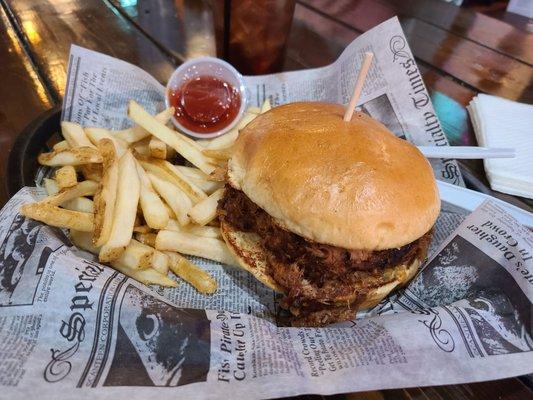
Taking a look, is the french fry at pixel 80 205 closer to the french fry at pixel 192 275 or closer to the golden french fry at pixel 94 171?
the golden french fry at pixel 94 171

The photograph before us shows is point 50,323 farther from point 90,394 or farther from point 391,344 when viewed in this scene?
point 391,344

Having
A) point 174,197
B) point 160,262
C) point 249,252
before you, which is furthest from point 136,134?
point 249,252

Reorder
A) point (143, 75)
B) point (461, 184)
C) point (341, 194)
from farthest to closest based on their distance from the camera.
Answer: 1. point (143, 75)
2. point (461, 184)
3. point (341, 194)

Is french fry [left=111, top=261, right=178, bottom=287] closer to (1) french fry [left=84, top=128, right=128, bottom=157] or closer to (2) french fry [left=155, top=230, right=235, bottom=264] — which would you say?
(2) french fry [left=155, top=230, right=235, bottom=264]

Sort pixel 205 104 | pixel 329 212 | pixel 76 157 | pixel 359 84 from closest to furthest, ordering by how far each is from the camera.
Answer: pixel 329 212
pixel 359 84
pixel 76 157
pixel 205 104

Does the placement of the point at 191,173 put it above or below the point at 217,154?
below

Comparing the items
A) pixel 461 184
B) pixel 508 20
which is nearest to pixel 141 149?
pixel 461 184

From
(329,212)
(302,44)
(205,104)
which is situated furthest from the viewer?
(302,44)

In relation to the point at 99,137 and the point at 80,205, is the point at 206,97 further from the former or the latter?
the point at 80,205
